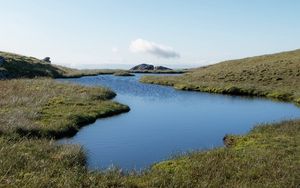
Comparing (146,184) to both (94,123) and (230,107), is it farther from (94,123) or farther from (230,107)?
(230,107)

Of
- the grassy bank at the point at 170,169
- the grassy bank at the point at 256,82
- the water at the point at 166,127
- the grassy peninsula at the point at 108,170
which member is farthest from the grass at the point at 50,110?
the grassy bank at the point at 256,82

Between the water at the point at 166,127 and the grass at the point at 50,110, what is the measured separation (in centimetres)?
125

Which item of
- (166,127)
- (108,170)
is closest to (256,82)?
(166,127)

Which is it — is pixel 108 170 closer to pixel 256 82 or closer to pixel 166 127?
pixel 166 127

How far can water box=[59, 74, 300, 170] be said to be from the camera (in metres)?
26.7

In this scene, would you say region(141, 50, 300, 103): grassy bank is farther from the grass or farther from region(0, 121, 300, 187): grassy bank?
region(0, 121, 300, 187): grassy bank

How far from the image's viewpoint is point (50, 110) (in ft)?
128

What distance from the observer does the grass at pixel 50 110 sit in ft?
94.0

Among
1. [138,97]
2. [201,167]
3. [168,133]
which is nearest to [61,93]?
[138,97]

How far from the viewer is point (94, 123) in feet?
123

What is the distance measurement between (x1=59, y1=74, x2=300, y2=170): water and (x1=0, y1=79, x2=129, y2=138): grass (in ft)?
4.10

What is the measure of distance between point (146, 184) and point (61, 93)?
37495 millimetres

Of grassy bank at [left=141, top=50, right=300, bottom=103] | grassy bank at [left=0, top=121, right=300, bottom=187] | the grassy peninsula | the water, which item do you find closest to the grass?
the grassy peninsula

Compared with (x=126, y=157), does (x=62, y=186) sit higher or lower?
higher
